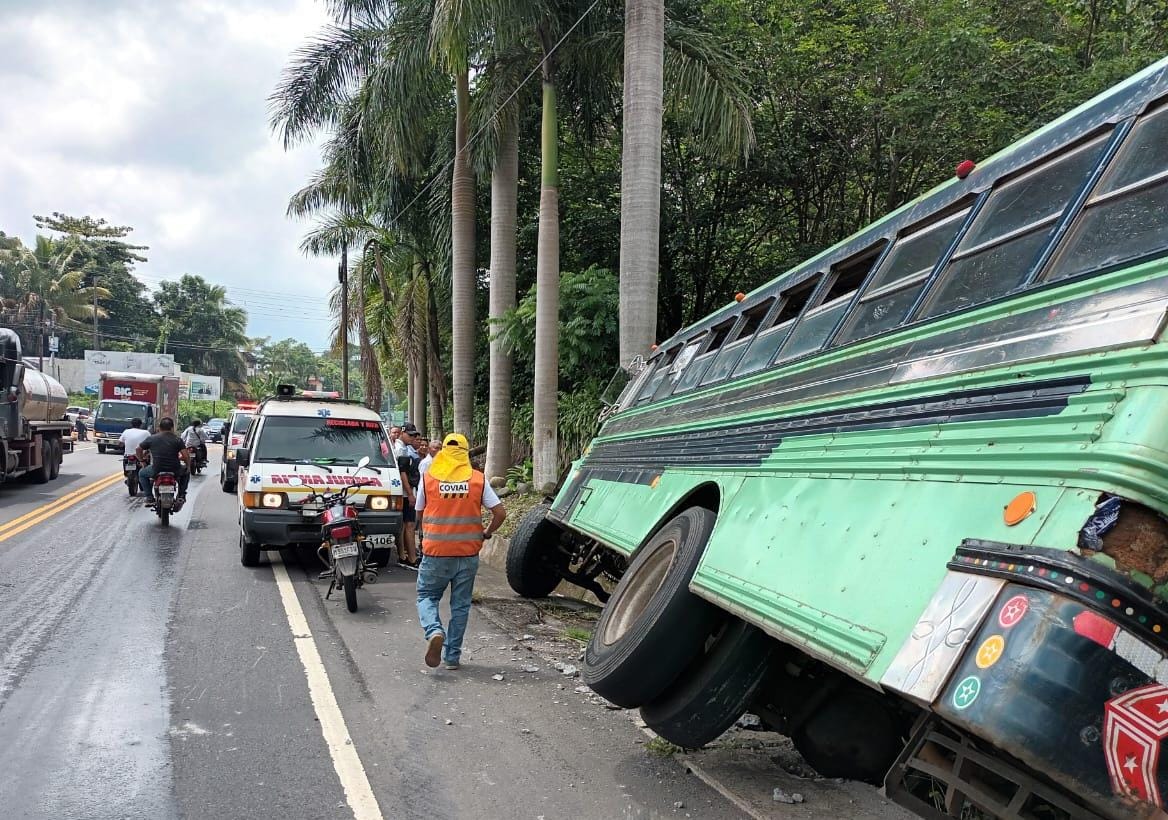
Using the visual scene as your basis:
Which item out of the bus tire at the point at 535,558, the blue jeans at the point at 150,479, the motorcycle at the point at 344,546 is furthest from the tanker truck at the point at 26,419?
the bus tire at the point at 535,558

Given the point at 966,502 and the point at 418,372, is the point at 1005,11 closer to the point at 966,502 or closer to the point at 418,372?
the point at 966,502

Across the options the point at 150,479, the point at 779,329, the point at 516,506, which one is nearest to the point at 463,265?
the point at 516,506

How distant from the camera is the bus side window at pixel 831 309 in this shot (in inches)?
185

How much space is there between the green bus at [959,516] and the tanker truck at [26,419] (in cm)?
1617

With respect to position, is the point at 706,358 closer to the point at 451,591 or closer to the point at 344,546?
the point at 451,591

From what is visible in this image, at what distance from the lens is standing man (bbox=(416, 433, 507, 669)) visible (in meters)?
6.27

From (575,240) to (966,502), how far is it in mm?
15762

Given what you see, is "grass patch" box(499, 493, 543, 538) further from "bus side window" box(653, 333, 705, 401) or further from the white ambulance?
"bus side window" box(653, 333, 705, 401)

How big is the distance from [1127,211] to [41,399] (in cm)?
2139

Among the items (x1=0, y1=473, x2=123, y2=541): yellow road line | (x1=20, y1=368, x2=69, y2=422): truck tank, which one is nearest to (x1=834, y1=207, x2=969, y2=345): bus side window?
(x1=0, y1=473, x2=123, y2=541): yellow road line

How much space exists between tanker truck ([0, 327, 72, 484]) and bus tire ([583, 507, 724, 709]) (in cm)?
1636

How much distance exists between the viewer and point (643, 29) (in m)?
10.5

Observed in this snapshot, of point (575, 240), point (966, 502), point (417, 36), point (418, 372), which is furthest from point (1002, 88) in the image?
point (418, 372)

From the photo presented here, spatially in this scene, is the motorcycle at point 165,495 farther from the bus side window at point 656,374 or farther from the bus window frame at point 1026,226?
the bus window frame at point 1026,226
